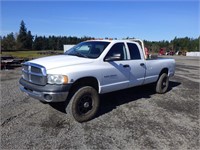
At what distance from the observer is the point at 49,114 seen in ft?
18.1

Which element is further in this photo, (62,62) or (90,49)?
(90,49)

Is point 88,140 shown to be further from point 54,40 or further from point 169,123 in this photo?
point 54,40

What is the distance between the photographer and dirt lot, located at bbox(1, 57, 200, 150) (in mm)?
4102

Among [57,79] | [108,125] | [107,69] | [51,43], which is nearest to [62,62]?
[57,79]

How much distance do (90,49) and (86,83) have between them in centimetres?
118

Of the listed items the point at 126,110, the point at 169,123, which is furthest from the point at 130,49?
the point at 169,123

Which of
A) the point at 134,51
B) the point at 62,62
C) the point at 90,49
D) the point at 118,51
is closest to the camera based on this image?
the point at 62,62

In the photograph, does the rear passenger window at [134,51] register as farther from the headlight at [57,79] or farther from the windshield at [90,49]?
the headlight at [57,79]

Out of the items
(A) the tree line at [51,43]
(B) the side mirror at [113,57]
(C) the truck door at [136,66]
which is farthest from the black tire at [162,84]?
(A) the tree line at [51,43]

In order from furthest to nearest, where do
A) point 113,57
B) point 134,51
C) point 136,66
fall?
1. point 134,51
2. point 136,66
3. point 113,57

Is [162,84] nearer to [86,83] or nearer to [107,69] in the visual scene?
[107,69]

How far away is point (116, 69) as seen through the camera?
234 inches

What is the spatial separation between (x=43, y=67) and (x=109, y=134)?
203 centimetres

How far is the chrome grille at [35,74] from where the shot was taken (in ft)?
15.9
